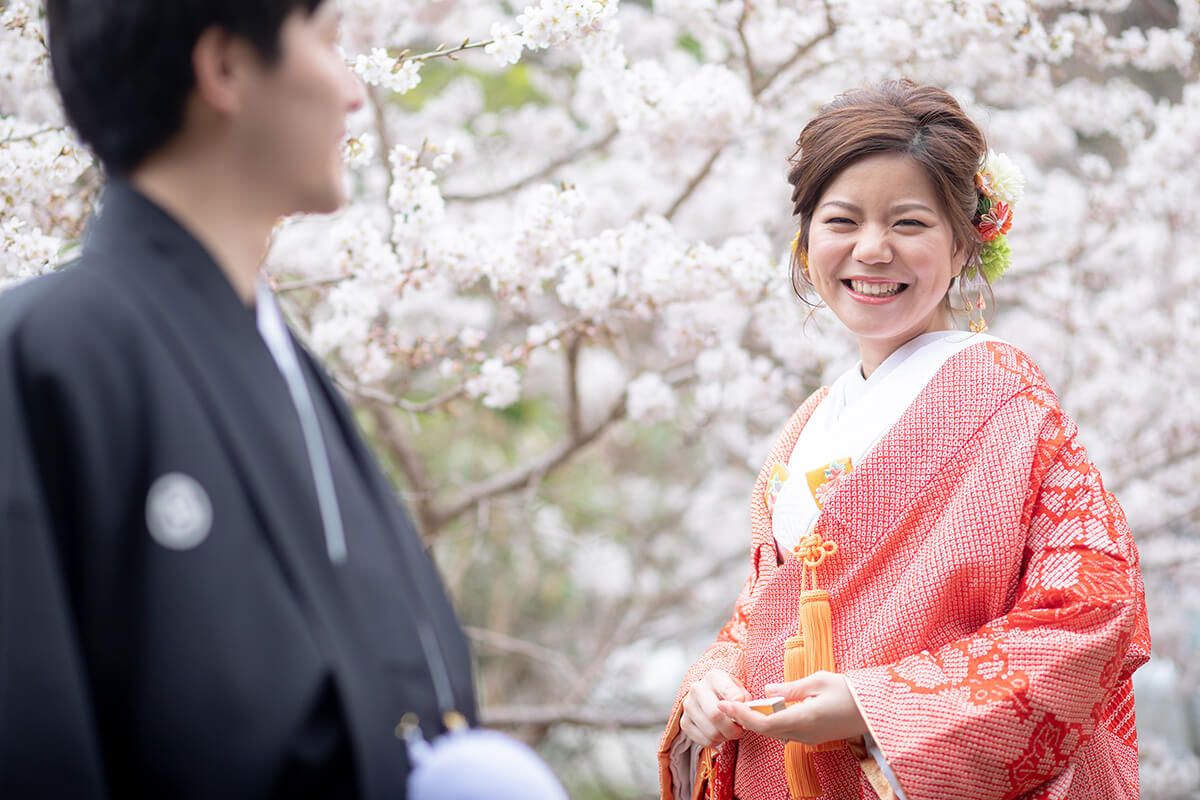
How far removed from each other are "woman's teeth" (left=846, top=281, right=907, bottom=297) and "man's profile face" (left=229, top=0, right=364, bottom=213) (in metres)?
0.98

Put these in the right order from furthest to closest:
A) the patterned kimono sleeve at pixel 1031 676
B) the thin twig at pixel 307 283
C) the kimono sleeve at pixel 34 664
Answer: the thin twig at pixel 307 283
the patterned kimono sleeve at pixel 1031 676
the kimono sleeve at pixel 34 664

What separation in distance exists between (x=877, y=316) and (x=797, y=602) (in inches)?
19.4

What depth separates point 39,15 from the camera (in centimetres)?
220

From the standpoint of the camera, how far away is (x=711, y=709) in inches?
64.2

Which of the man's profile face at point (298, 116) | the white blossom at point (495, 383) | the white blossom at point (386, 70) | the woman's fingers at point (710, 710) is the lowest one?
the woman's fingers at point (710, 710)

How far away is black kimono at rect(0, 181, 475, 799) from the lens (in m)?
0.76

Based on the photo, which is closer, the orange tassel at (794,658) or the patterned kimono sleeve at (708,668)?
the orange tassel at (794,658)

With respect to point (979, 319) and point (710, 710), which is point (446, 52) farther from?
point (710, 710)

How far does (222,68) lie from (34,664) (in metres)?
0.52

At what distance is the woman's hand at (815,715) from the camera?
4.76 ft

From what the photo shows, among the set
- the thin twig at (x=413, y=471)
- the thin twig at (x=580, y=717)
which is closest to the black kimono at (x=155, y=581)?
the thin twig at (x=413, y=471)

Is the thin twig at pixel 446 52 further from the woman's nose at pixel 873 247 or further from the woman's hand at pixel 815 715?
the woman's hand at pixel 815 715

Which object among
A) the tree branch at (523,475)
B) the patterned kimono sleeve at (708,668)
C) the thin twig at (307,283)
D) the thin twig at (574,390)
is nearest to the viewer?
the patterned kimono sleeve at (708,668)

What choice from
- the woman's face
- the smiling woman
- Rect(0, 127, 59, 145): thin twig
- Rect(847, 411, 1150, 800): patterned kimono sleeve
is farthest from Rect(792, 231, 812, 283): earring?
Rect(0, 127, 59, 145): thin twig
